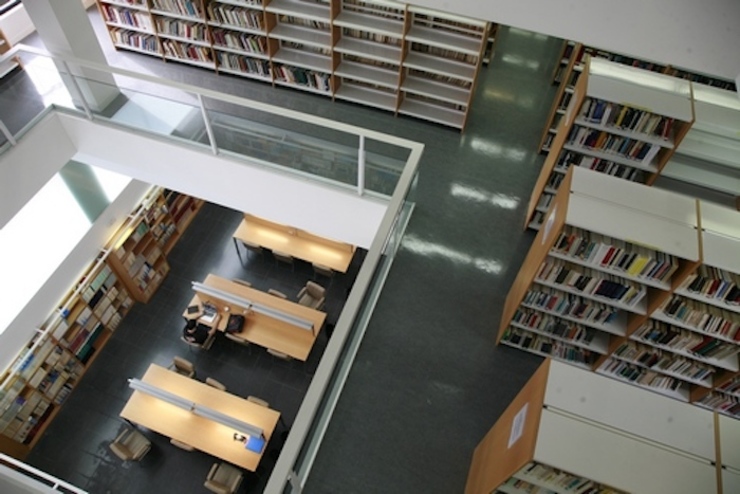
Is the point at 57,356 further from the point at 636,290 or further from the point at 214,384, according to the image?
the point at 636,290

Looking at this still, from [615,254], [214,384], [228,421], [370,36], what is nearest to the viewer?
[615,254]

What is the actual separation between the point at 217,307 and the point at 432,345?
3011mm

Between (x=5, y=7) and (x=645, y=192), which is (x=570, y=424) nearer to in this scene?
(x=645, y=192)

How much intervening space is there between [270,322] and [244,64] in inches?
153

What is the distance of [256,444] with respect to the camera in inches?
201

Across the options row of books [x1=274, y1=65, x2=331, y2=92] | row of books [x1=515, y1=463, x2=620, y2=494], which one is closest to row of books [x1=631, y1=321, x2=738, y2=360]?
row of books [x1=515, y1=463, x2=620, y2=494]

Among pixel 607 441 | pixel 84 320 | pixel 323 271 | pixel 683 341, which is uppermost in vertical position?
pixel 323 271

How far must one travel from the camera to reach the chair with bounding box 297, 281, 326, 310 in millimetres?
6418

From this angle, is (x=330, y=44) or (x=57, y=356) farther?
(x=330, y=44)

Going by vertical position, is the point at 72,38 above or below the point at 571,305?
above

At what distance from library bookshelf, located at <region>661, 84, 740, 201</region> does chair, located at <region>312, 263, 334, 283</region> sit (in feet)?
13.6

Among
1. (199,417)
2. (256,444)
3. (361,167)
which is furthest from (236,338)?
(361,167)

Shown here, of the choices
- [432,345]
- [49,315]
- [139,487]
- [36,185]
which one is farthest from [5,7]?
[432,345]

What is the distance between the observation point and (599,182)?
3.76m
